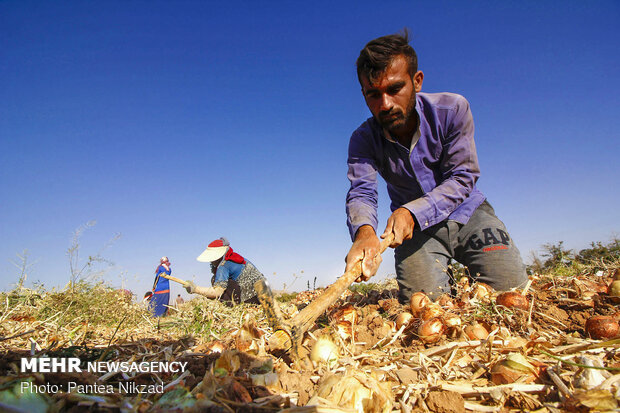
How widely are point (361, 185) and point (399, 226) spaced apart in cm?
85

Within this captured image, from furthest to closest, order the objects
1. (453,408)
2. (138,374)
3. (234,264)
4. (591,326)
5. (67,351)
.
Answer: (234,264)
(591,326)
(67,351)
(138,374)
(453,408)

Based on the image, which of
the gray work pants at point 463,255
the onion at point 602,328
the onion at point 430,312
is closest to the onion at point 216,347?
the onion at point 430,312

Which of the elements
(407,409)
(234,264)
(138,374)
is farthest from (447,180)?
(234,264)

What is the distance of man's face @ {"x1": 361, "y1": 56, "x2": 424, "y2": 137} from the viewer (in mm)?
3061

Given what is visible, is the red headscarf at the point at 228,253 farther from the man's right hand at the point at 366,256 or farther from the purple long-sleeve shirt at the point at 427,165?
the man's right hand at the point at 366,256

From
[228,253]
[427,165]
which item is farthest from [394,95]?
[228,253]

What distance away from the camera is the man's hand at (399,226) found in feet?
9.04

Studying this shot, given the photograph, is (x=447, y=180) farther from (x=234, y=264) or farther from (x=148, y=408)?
(x=234, y=264)

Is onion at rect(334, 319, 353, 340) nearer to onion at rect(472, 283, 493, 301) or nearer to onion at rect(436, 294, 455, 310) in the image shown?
onion at rect(436, 294, 455, 310)

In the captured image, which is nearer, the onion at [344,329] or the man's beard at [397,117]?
the onion at [344,329]

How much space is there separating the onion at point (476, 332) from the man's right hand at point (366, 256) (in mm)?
699

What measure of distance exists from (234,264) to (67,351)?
489 centimetres

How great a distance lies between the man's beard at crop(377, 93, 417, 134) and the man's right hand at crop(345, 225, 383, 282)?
128 cm

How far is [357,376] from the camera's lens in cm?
132
